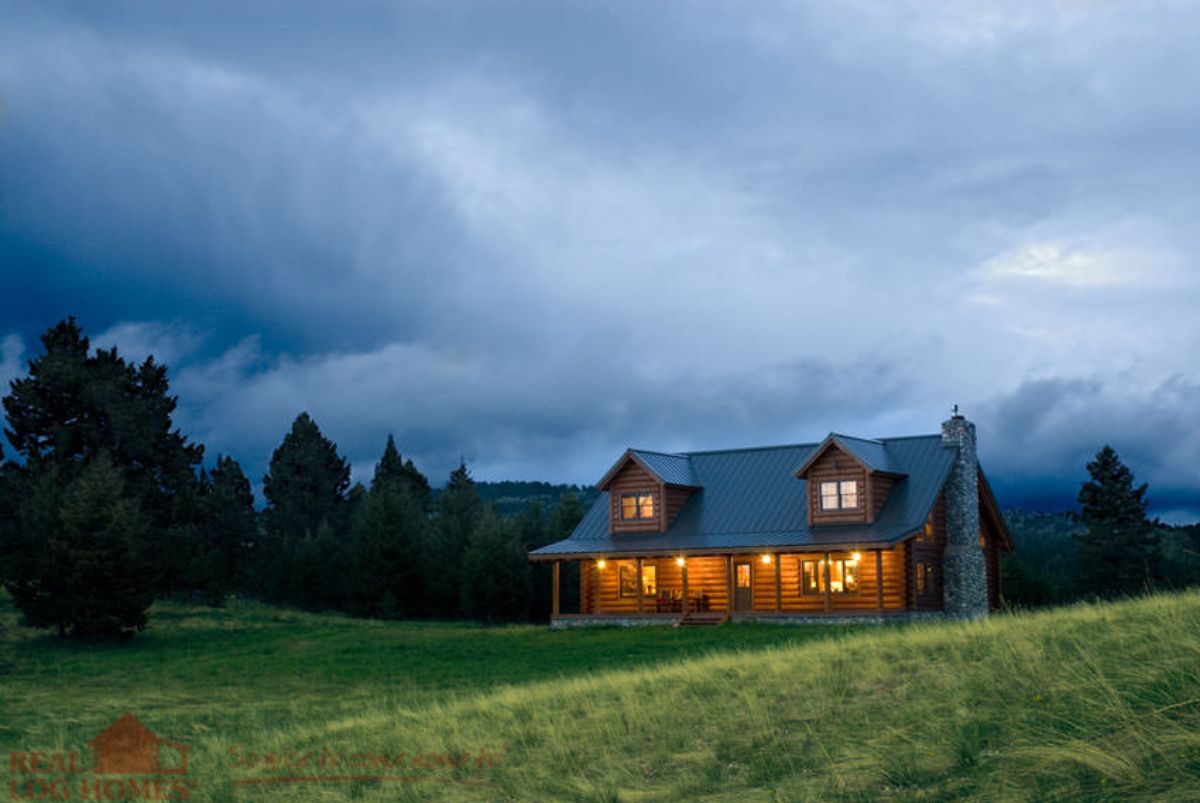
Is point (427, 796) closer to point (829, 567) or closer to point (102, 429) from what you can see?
point (829, 567)

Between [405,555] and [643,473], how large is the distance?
20.2 meters

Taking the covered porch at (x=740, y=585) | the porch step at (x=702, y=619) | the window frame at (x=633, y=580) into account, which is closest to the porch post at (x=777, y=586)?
the covered porch at (x=740, y=585)

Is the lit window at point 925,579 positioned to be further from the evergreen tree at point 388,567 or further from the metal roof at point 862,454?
the evergreen tree at point 388,567

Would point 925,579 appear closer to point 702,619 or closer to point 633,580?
point 702,619

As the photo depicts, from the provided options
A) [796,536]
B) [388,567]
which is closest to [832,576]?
[796,536]

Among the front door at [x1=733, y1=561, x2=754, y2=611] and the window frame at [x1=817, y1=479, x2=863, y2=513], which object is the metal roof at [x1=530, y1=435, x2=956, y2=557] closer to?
the window frame at [x1=817, y1=479, x2=863, y2=513]

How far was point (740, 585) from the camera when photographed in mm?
40344

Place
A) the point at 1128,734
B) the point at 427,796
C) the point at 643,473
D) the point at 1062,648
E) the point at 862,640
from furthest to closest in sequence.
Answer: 1. the point at 643,473
2. the point at 862,640
3. the point at 1062,648
4. the point at 427,796
5. the point at 1128,734

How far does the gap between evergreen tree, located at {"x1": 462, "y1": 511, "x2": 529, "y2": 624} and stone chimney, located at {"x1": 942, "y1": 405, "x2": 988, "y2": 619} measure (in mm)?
23672

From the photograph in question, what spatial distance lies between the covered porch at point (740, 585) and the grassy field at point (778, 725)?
1783cm

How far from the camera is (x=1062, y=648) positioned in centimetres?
1190

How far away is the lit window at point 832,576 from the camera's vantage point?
38500mm

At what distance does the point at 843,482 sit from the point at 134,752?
28.1m

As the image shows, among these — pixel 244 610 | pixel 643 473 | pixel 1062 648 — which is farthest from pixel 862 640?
pixel 244 610
